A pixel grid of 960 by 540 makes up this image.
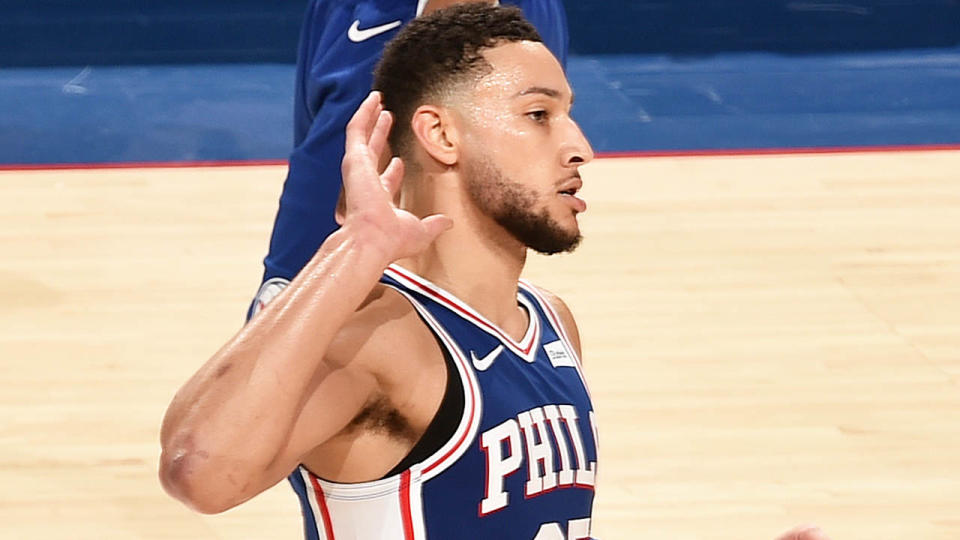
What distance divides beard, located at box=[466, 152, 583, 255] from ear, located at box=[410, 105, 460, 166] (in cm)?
3

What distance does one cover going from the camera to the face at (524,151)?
1.89m

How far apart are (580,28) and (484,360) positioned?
19.5 ft

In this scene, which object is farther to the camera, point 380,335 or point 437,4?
point 437,4

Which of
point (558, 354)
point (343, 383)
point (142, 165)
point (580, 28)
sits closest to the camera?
point (343, 383)

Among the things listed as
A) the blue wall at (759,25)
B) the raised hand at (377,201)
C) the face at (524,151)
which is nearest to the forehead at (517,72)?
the face at (524,151)

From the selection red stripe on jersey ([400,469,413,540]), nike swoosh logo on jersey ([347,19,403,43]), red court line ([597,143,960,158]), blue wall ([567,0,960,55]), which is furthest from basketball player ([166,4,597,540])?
blue wall ([567,0,960,55])

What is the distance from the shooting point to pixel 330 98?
2.56 m

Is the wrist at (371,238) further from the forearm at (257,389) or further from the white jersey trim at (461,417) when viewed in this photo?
the white jersey trim at (461,417)

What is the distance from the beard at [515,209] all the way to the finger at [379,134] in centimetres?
19

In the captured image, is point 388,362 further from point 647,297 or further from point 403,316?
point 647,297

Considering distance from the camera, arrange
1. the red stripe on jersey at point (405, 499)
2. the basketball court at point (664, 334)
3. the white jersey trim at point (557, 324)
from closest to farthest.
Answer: the red stripe on jersey at point (405, 499) < the white jersey trim at point (557, 324) < the basketball court at point (664, 334)

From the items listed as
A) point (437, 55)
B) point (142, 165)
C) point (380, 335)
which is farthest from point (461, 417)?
point (142, 165)

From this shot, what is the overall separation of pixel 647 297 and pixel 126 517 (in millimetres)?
1869

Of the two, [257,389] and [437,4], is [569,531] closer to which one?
[257,389]
